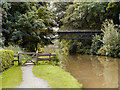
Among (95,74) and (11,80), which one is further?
(95,74)

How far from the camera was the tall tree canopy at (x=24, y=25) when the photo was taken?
16.9 metres

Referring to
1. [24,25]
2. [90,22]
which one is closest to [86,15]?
[90,22]

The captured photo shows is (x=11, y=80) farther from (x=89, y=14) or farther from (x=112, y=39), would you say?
(x=89, y=14)

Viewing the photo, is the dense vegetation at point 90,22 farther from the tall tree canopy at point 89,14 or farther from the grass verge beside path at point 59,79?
the grass verge beside path at point 59,79

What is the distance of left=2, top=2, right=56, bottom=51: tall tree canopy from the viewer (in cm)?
1692

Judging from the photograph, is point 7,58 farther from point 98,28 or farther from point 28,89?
point 98,28

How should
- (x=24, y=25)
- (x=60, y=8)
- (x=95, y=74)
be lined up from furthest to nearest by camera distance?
(x=60, y=8), (x=24, y=25), (x=95, y=74)

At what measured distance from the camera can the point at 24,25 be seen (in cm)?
1719

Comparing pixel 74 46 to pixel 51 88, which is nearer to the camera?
pixel 51 88

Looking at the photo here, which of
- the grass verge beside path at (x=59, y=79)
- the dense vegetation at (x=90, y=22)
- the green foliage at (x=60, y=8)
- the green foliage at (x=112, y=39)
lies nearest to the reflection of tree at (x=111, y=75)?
the grass verge beside path at (x=59, y=79)

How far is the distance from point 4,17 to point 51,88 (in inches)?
534

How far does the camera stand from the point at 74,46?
97.6 ft

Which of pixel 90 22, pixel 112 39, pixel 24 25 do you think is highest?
pixel 90 22

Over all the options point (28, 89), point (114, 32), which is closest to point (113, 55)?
point (114, 32)
